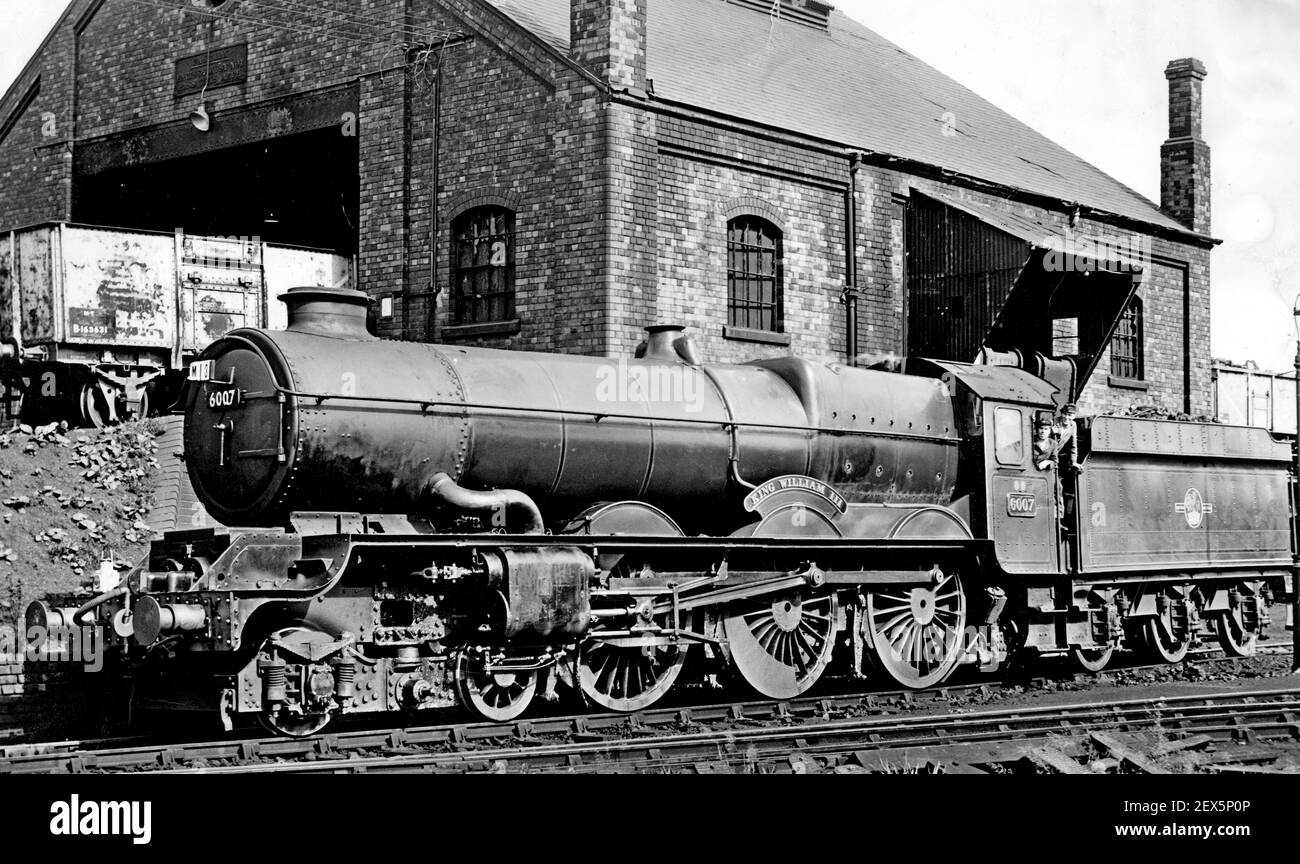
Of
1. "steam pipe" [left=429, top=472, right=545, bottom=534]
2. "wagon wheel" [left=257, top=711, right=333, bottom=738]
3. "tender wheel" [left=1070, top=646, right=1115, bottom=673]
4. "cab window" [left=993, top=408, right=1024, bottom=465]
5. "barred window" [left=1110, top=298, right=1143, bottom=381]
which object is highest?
"barred window" [left=1110, top=298, right=1143, bottom=381]

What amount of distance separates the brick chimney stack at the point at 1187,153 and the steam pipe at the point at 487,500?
2030 centimetres

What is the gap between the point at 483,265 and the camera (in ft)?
61.5

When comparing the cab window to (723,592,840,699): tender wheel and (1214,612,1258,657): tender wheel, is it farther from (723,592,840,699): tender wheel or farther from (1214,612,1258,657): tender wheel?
(1214,612,1258,657): tender wheel

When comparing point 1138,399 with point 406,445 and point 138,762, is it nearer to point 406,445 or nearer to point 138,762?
point 406,445

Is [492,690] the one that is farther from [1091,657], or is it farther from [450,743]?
[1091,657]

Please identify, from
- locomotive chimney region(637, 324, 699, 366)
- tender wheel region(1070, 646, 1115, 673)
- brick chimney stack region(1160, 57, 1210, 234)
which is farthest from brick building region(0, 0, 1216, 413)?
locomotive chimney region(637, 324, 699, 366)

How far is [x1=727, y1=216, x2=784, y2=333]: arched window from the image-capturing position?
19125 mm

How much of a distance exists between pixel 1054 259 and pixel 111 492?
40.8 feet

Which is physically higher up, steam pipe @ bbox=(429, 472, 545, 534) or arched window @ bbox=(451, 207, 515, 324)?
arched window @ bbox=(451, 207, 515, 324)

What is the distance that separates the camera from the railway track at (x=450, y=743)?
890 centimetres

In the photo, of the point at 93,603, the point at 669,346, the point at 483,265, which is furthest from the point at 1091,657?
the point at 93,603

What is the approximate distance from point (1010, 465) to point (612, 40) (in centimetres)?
713

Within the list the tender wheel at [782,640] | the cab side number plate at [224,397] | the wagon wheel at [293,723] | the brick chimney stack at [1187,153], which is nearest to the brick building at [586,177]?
the brick chimney stack at [1187,153]

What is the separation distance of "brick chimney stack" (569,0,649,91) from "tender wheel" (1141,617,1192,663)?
28.2 ft
